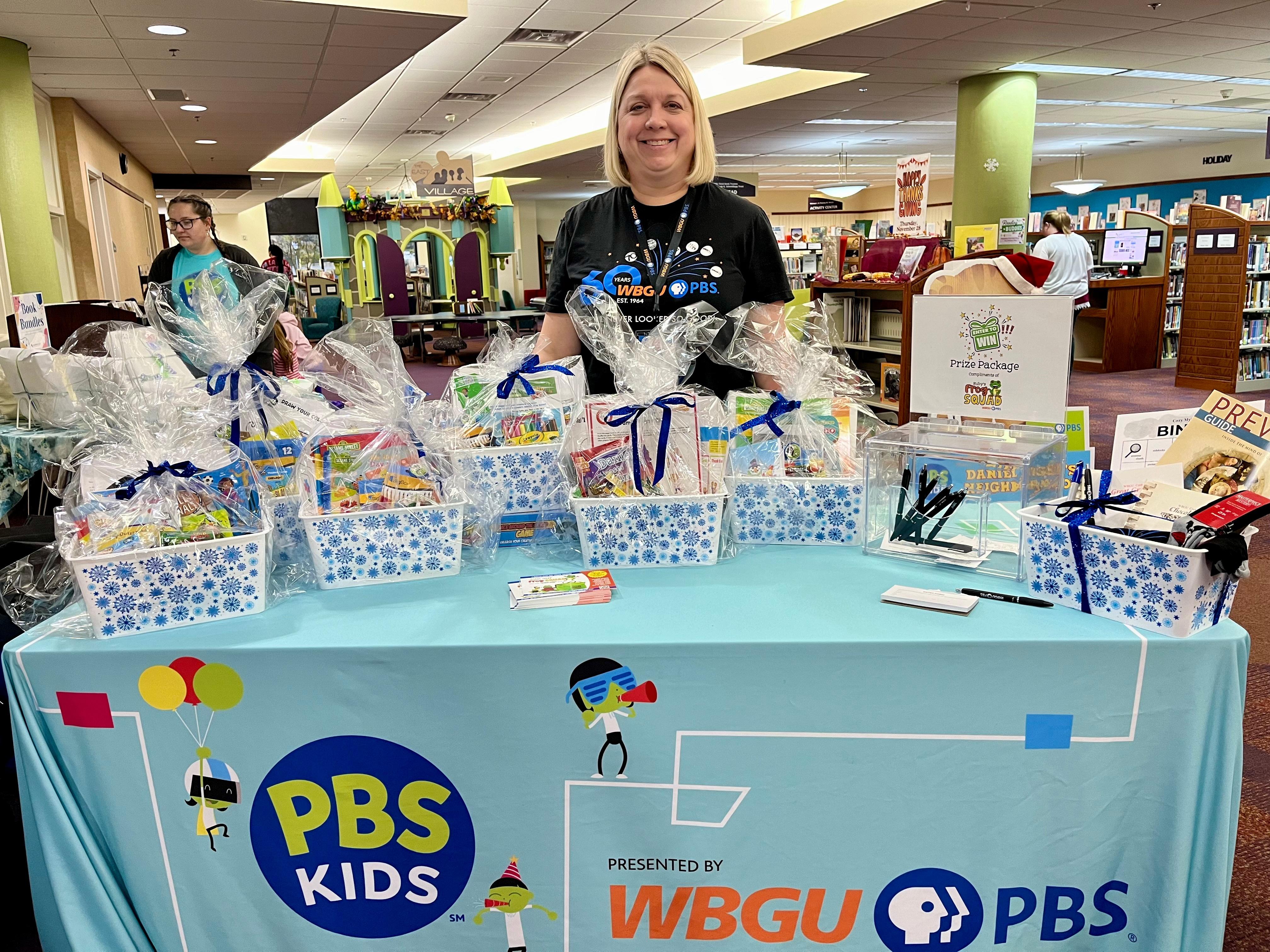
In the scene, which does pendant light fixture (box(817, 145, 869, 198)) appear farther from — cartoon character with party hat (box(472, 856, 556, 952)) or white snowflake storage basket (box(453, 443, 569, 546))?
cartoon character with party hat (box(472, 856, 556, 952))

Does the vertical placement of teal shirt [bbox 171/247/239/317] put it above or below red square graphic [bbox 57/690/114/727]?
above

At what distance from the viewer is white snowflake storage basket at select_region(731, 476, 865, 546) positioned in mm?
1516

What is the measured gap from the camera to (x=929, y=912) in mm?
1291

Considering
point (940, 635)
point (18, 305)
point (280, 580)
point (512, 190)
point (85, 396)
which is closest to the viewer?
point (940, 635)

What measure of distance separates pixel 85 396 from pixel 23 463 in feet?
6.64

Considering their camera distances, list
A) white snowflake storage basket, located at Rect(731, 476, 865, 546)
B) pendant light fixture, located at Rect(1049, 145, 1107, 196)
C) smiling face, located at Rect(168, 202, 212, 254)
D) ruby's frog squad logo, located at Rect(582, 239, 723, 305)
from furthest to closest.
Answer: pendant light fixture, located at Rect(1049, 145, 1107, 196)
smiling face, located at Rect(168, 202, 212, 254)
ruby's frog squad logo, located at Rect(582, 239, 723, 305)
white snowflake storage basket, located at Rect(731, 476, 865, 546)

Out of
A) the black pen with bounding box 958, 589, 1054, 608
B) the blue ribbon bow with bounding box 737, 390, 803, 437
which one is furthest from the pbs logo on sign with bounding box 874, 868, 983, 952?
the blue ribbon bow with bounding box 737, 390, 803, 437

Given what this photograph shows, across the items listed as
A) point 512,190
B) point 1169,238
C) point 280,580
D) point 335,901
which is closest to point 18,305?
point 280,580

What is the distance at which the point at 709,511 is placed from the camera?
1.46 meters

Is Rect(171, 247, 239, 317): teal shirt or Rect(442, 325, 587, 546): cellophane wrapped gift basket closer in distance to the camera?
Rect(442, 325, 587, 546): cellophane wrapped gift basket

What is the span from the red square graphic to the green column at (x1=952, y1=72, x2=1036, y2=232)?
26.7ft

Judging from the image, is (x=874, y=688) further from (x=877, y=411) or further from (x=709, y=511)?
(x=877, y=411)

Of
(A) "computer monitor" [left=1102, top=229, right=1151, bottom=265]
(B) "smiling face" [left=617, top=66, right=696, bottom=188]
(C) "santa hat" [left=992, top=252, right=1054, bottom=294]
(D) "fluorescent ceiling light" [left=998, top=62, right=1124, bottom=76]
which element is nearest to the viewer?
(B) "smiling face" [left=617, top=66, right=696, bottom=188]

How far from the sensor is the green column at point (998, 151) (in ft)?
26.2
